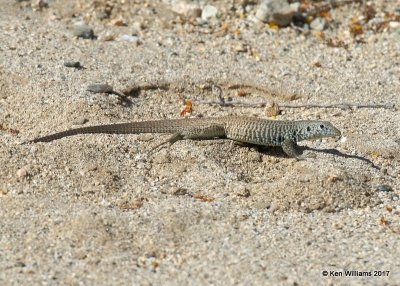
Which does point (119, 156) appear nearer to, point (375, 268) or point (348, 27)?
point (375, 268)

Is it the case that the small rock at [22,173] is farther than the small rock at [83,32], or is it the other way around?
the small rock at [83,32]

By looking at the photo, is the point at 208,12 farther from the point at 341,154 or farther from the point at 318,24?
the point at 341,154

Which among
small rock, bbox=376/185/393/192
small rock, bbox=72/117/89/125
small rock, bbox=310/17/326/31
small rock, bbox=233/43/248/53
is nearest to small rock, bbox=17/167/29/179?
small rock, bbox=72/117/89/125

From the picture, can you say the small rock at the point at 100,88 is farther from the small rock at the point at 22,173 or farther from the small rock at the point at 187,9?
the small rock at the point at 187,9

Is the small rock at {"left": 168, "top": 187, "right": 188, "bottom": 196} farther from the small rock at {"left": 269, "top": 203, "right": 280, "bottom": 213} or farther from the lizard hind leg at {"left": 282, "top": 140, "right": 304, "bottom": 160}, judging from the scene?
the lizard hind leg at {"left": 282, "top": 140, "right": 304, "bottom": 160}

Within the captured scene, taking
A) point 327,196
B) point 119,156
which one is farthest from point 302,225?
point 119,156

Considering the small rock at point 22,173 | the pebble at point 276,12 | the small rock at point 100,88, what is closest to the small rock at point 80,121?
the small rock at point 100,88

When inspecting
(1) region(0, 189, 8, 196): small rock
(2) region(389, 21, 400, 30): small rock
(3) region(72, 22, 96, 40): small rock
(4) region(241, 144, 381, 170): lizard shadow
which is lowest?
(3) region(72, 22, 96, 40): small rock
